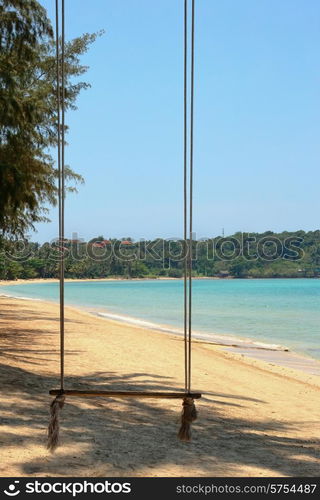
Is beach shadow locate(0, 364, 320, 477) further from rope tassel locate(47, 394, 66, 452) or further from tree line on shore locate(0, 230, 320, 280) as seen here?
tree line on shore locate(0, 230, 320, 280)

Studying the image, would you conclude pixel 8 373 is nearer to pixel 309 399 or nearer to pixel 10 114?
pixel 10 114

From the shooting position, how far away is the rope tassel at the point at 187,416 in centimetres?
432

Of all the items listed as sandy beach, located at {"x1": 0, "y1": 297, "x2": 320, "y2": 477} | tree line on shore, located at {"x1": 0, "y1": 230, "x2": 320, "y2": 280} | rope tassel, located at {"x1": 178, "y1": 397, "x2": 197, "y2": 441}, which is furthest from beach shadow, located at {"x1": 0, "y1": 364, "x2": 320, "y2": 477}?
tree line on shore, located at {"x1": 0, "y1": 230, "x2": 320, "y2": 280}

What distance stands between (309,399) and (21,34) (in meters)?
6.45

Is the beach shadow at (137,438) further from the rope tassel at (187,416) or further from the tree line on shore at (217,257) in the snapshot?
the tree line on shore at (217,257)

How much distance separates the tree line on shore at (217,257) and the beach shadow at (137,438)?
319 ft

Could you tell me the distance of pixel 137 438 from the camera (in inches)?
190

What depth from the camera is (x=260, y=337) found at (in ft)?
69.4

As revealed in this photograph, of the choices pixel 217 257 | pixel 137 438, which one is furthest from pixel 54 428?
pixel 217 257

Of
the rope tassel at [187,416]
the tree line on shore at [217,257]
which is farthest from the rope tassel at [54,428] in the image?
the tree line on shore at [217,257]

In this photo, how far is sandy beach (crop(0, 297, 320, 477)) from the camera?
162 inches

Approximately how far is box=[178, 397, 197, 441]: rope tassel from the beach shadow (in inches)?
5.5

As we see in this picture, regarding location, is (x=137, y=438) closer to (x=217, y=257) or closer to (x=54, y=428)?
(x=54, y=428)
